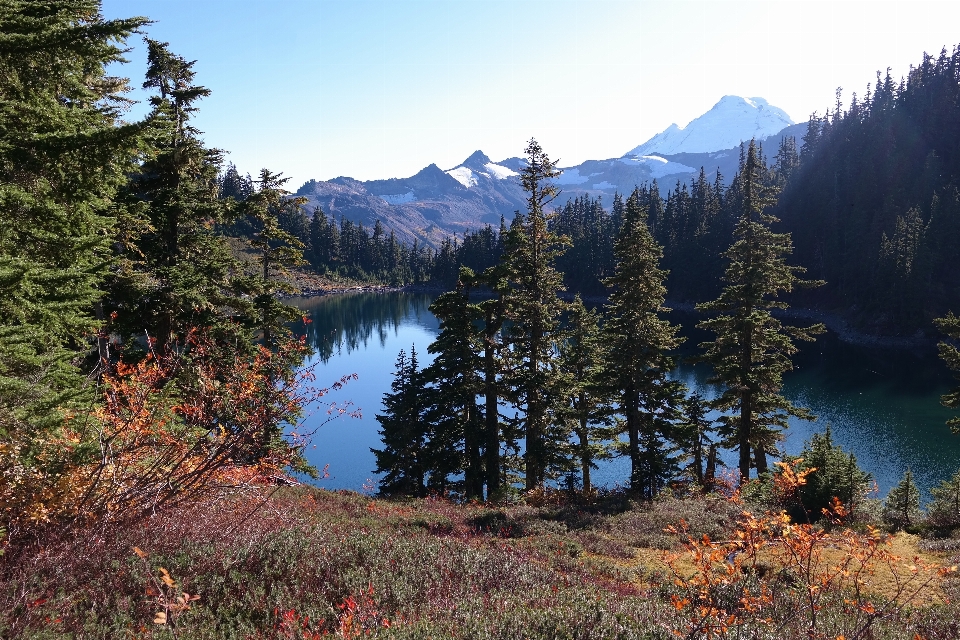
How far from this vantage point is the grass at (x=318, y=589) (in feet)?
18.4

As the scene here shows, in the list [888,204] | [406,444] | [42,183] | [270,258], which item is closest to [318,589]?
[42,183]

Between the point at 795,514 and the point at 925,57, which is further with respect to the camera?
the point at 925,57

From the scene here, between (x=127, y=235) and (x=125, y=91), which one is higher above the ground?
(x=125, y=91)

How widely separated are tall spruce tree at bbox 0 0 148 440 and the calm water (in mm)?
6035

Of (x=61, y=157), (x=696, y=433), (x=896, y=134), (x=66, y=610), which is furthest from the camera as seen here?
(x=896, y=134)

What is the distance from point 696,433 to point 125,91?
29.3 meters

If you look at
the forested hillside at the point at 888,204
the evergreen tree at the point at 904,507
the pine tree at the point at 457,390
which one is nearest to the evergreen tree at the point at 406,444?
the pine tree at the point at 457,390

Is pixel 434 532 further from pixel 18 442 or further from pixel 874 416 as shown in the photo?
pixel 874 416

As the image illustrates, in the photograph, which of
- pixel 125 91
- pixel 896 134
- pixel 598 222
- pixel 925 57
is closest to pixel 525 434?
pixel 125 91

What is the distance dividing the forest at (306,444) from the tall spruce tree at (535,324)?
15 cm

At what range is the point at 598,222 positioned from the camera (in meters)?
134

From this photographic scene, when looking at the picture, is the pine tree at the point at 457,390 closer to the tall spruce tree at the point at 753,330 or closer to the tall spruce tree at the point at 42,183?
the tall spruce tree at the point at 753,330

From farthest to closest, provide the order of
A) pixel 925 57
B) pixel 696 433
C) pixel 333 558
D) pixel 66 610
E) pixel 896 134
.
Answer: pixel 925 57 < pixel 896 134 < pixel 696 433 < pixel 333 558 < pixel 66 610

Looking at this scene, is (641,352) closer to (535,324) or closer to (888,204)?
(535,324)
